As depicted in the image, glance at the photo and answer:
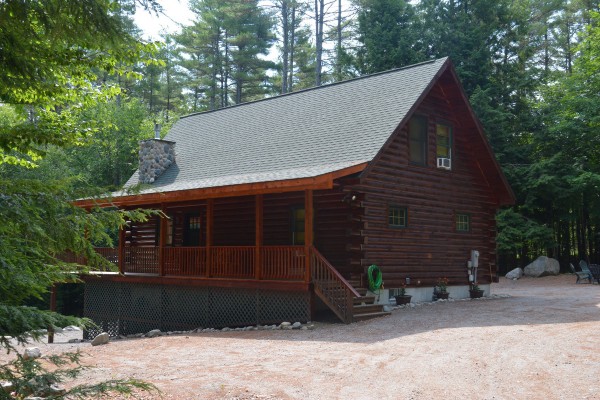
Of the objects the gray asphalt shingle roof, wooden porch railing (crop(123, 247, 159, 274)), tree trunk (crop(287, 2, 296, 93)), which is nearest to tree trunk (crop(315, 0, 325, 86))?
tree trunk (crop(287, 2, 296, 93))

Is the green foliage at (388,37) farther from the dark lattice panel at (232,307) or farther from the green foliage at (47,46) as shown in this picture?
the green foliage at (47,46)

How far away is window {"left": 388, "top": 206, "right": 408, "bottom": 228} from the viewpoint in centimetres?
1716

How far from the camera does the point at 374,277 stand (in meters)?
16.1

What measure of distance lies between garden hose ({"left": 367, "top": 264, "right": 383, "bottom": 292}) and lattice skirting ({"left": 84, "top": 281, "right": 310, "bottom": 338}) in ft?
8.03

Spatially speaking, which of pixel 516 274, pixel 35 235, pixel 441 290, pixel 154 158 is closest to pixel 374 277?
pixel 441 290

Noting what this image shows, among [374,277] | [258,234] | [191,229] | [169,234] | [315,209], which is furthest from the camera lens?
[169,234]

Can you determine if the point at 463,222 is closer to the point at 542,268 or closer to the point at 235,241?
the point at 235,241

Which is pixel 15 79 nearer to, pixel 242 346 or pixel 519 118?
pixel 242 346

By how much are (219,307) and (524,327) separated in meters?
7.83

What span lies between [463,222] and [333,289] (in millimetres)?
7723

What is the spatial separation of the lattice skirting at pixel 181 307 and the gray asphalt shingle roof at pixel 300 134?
2946 millimetres

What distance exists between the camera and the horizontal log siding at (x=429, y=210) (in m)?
16.5

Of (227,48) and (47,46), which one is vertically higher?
(227,48)

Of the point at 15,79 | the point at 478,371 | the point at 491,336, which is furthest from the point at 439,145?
the point at 15,79
